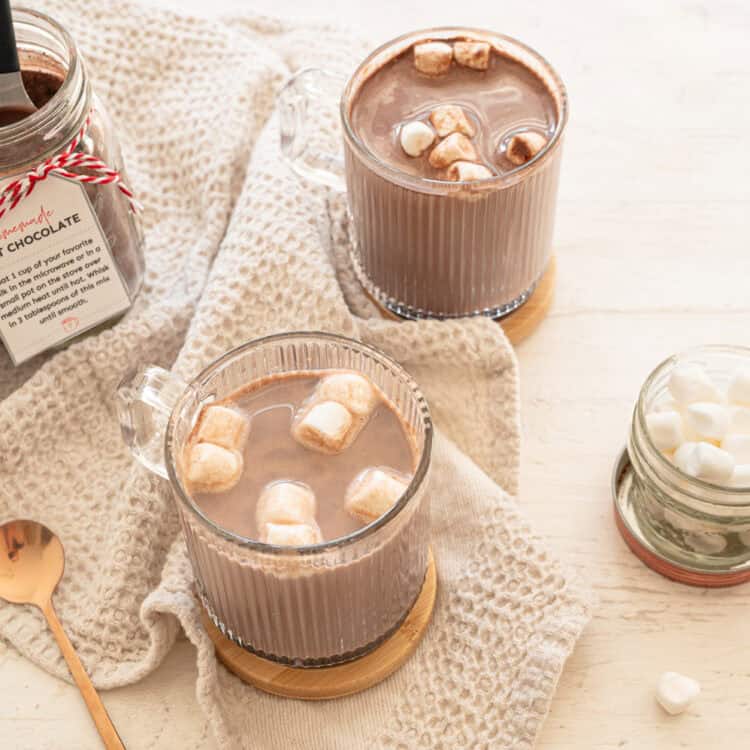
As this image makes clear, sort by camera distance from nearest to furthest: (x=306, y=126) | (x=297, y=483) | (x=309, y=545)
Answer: (x=309, y=545), (x=297, y=483), (x=306, y=126)

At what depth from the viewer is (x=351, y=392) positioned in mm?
1373

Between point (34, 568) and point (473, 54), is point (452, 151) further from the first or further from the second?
point (34, 568)

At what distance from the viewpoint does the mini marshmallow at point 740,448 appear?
141 cm

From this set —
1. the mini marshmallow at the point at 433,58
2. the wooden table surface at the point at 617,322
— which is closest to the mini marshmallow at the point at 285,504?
the wooden table surface at the point at 617,322

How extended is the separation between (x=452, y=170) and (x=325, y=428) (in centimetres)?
38

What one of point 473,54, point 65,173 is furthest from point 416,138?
point 65,173

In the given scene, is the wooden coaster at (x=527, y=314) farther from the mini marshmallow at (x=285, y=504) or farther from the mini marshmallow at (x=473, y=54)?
the mini marshmallow at (x=285, y=504)

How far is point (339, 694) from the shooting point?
4.58 ft

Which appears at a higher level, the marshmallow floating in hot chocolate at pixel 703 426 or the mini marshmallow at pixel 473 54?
the mini marshmallow at pixel 473 54

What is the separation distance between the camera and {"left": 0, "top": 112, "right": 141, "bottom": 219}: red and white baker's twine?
4.66 feet

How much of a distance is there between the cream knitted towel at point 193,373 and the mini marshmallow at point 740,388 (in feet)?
0.89

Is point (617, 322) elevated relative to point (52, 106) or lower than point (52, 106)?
lower

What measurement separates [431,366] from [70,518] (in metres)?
0.48

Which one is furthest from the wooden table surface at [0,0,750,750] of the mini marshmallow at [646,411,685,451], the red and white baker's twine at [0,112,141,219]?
the red and white baker's twine at [0,112,141,219]
